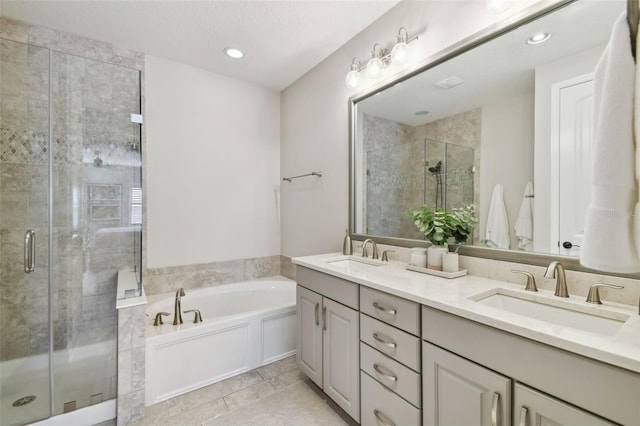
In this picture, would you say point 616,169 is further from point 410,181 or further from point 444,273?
point 410,181

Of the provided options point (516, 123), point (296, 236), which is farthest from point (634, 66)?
point (296, 236)

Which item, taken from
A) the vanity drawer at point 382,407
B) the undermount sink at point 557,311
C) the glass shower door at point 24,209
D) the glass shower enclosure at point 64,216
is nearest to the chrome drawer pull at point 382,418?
the vanity drawer at point 382,407

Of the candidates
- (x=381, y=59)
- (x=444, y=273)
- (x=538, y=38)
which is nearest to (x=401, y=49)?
(x=381, y=59)

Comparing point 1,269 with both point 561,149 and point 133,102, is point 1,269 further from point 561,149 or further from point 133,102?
point 561,149

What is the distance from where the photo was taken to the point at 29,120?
2.03m

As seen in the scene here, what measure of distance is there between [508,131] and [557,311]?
0.82 meters

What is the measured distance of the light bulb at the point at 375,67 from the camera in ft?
6.22

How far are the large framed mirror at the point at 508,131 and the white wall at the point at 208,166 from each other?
1541mm

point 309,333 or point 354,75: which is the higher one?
point 354,75

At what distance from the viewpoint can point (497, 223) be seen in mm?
1370

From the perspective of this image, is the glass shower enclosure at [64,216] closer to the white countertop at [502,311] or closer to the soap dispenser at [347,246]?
the soap dispenser at [347,246]

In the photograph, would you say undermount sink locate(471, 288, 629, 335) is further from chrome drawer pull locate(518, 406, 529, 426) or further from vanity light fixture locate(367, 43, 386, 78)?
vanity light fixture locate(367, 43, 386, 78)

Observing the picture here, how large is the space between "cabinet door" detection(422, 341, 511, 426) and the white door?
66cm

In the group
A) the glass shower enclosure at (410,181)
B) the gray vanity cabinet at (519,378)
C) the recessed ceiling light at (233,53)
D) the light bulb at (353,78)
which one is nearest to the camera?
the gray vanity cabinet at (519,378)
